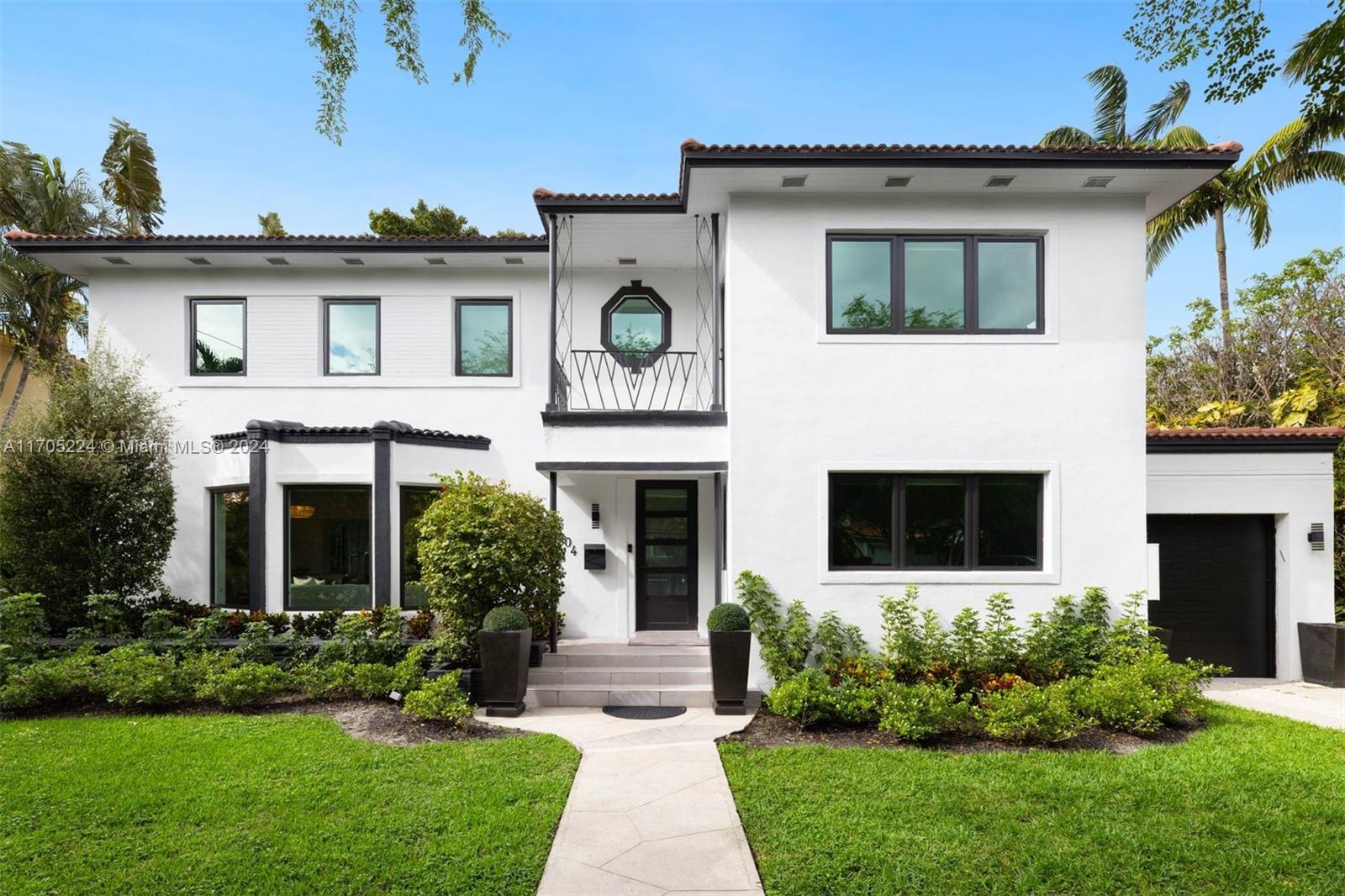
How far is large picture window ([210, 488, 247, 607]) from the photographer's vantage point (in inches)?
432

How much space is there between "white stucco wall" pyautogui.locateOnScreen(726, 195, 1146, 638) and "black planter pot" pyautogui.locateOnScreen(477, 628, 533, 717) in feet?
9.14

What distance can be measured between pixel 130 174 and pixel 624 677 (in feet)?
58.1

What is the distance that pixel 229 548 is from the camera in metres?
11.2

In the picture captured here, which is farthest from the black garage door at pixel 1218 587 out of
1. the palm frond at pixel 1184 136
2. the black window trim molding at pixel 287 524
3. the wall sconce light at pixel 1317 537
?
the palm frond at pixel 1184 136

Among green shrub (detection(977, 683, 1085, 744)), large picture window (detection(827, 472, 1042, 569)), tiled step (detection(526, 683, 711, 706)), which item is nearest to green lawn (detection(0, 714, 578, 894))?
tiled step (detection(526, 683, 711, 706))

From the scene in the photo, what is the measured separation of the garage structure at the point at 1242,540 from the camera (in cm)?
973

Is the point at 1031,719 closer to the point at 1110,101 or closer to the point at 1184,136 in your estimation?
the point at 1184,136

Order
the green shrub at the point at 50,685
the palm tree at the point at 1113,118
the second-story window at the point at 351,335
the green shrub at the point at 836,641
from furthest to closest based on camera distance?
the palm tree at the point at 1113,118, the second-story window at the point at 351,335, the green shrub at the point at 836,641, the green shrub at the point at 50,685

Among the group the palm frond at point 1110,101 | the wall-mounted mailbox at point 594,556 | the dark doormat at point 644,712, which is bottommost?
the dark doormat at point 644,712

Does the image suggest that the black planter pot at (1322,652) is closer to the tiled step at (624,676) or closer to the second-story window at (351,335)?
the tiled step at (624,676)

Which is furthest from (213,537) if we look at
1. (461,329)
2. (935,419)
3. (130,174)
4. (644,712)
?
(130,174)

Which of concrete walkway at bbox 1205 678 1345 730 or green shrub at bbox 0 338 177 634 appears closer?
concrete walkway at bbox 1205 678 1345 730

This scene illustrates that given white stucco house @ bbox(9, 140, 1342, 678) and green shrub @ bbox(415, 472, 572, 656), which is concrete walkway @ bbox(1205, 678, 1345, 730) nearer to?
white stucco house @ bbox(9, 140, 1342, 678)

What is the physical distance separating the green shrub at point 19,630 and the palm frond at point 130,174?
1182 centimetres
